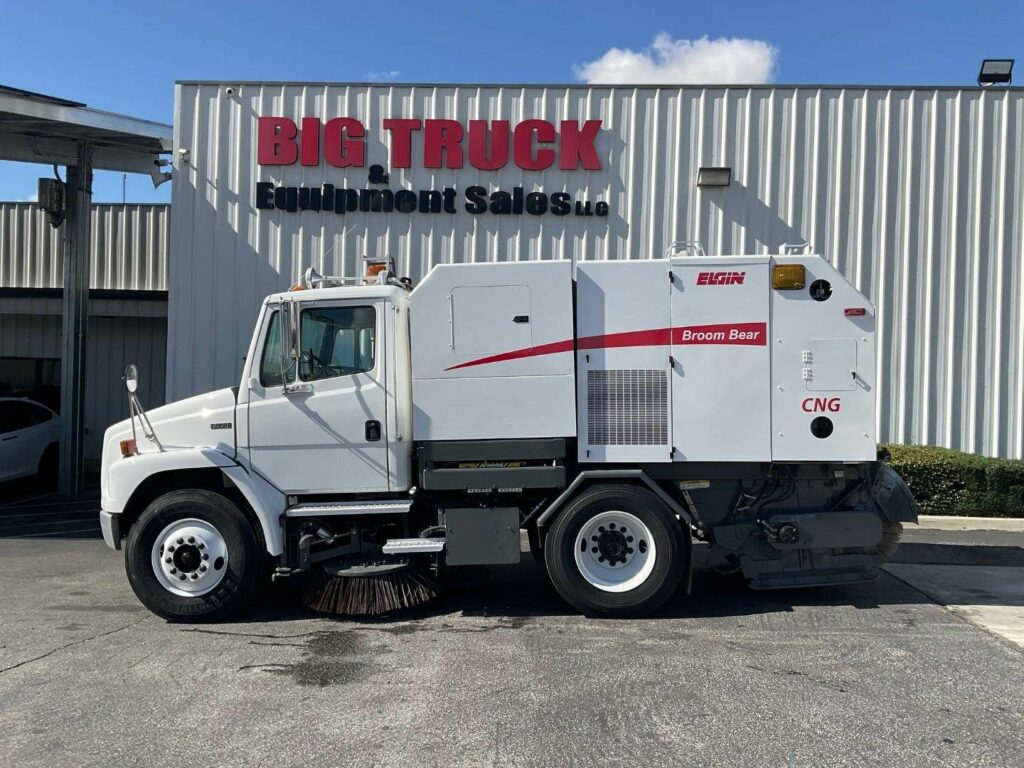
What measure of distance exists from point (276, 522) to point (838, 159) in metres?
9.68

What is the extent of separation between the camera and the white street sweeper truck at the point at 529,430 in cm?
628

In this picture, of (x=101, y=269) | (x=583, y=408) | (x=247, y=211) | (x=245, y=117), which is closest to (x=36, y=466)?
Answer: (x=101, y=269)

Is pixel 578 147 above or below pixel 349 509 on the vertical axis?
above

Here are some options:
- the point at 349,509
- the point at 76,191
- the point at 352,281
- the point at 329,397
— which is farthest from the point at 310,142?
the point at 349,509

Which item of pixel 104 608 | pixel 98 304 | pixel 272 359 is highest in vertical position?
pixel 98 304

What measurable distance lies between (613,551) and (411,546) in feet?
5.35

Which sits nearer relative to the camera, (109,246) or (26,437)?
(26,437)

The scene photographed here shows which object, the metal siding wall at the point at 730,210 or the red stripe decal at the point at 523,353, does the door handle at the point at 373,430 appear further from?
the metal siding wall at the point at 730,210

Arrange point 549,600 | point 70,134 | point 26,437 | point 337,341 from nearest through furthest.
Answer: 1. point 337,341
2. point 549,600
3. point 70,134
4. point 26,437

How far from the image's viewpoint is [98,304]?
1467 centimetres

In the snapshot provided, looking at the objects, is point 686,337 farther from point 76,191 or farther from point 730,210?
point 76,191

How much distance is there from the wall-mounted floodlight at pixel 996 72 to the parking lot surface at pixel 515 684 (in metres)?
9.22

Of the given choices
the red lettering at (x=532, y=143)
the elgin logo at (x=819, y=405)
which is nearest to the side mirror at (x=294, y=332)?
the elgin logo at (x=819, y=405)

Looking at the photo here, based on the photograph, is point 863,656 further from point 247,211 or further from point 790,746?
point 247,211
